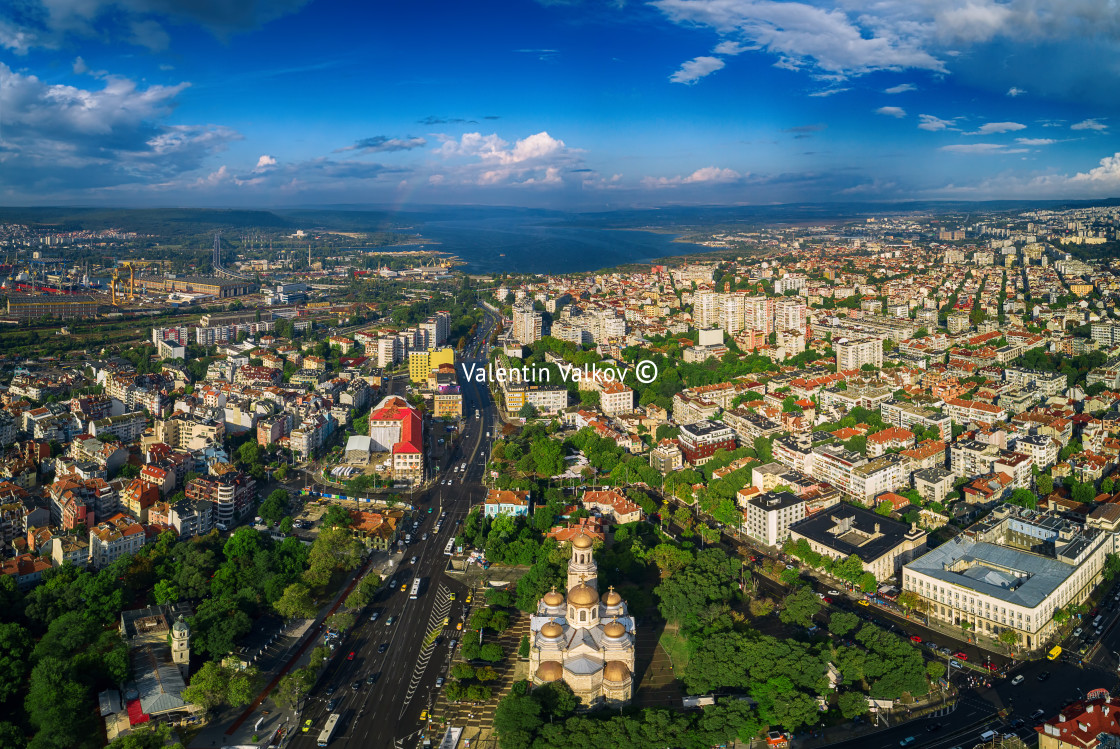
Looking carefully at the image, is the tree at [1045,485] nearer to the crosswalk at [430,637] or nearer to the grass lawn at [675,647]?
the grass lawn at [675,647]

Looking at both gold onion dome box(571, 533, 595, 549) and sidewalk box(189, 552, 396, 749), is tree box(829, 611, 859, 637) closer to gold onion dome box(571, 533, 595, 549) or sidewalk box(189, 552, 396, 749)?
gold onion dome box(571, 533, 595, 549)

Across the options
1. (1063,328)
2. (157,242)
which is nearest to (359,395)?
(1063,328)

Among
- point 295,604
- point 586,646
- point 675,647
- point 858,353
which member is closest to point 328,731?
point 295,604

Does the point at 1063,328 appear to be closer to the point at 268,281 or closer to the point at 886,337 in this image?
the point at 886,337

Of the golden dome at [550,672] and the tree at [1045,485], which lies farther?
the tree at [1045,485]

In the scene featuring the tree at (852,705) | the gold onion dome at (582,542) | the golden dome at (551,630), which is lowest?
the tree at (852,705)

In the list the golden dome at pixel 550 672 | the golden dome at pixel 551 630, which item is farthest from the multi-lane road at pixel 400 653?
the golden dome at pixel 551 630

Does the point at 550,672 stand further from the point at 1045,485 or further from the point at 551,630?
the point at 1045,485
